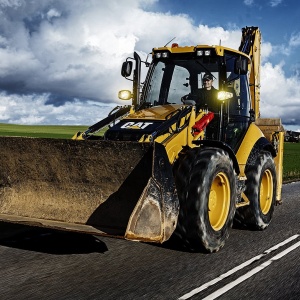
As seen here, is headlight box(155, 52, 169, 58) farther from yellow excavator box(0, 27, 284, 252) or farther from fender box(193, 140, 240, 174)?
fender box(193, 140, 240, 174)

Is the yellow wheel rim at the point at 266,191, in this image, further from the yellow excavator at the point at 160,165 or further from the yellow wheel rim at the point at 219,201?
the yellow wheel rim at the point at 219,201

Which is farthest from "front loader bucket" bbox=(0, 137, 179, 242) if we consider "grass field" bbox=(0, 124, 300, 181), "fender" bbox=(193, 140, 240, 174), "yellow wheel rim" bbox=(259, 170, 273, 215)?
"grass field" bbox=(0, 124, 300, 181)

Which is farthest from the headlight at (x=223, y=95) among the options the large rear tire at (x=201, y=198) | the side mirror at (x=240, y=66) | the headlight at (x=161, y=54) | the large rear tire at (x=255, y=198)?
the large rear tire at (x=255, y=198)

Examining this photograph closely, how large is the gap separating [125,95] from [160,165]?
106 inches

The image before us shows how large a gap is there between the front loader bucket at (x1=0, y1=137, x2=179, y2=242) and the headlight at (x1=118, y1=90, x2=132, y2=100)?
2020mm

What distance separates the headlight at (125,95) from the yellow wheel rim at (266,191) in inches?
99.5

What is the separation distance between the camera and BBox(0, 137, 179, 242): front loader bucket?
5.46 metres

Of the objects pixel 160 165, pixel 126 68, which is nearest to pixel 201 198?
pixel 160 165

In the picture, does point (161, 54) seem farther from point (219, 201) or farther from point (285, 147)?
point (285, 147)

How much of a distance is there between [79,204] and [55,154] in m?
0.67

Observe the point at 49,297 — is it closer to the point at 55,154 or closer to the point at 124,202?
the point at 124,202

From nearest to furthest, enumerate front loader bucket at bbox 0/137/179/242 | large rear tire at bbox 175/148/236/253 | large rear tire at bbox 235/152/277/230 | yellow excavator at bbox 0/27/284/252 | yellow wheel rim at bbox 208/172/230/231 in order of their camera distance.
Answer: front loader bucket at bbox 0/137/179/242 < yellow excavator at bbox 0/27/284/252 < large rear tire at bbox 175/148/236/253 < yellow wheel rim at bbox 208/172/230/231 < large rear tire at bbox 235/152/277/230

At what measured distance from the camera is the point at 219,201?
6.71 m

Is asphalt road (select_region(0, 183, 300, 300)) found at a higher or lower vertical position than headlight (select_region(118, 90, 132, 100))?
lower
